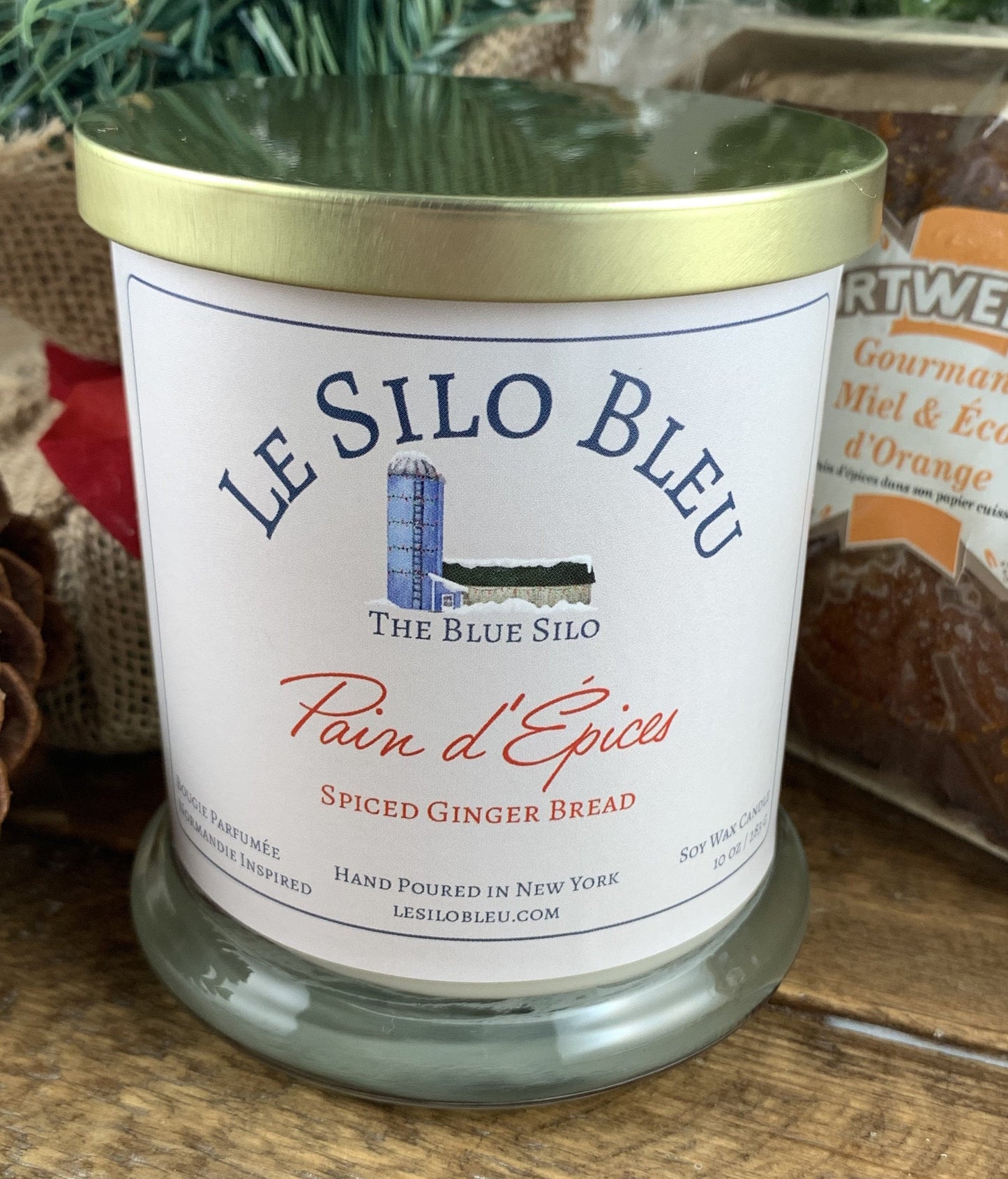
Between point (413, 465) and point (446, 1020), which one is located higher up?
point (413, 465)

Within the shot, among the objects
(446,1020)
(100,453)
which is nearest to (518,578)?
(446,1020)

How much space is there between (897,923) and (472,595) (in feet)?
0.86

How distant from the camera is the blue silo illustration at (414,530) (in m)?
0.31

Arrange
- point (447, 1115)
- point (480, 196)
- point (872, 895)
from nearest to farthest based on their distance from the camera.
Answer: point (480, 196) < point (447, 1115) < point (872, 895)

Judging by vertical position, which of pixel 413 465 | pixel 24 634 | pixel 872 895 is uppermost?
pixel 413 465

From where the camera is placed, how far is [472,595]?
321 mm

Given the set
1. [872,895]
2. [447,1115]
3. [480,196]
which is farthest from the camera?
[872,895]

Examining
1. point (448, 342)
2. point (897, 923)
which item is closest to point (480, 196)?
point (448, 342)

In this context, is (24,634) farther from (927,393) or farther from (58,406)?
(927,393)

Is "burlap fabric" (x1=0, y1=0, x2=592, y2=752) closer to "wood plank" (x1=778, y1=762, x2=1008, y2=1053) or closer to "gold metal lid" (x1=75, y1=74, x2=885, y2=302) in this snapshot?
"gold metal lid" (x1=75, y1=74, x2=885, y2=302)

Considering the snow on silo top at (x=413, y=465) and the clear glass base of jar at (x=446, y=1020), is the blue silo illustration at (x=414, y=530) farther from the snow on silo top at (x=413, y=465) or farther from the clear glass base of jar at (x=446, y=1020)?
the clear glass base of jar at (x=446, y=1020)

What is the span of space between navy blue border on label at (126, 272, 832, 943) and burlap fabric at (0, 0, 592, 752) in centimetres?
11

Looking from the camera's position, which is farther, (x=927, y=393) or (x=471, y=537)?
(x=927, y=393)

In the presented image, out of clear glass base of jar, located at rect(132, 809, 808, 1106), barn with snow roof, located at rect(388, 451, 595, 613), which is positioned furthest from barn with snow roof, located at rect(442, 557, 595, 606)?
clear glass base of jar, located at rect(132, 809, 808, 1106)
